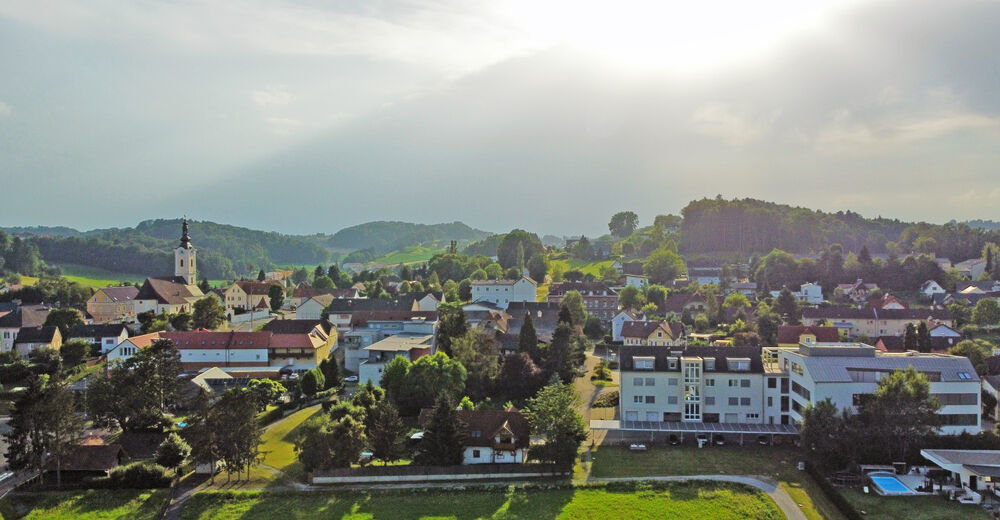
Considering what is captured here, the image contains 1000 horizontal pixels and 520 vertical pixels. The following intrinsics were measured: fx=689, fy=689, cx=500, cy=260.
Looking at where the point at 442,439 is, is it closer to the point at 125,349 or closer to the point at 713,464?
the point at 713,464

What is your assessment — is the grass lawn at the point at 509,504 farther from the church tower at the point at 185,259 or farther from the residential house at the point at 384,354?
the church tower at the point at 185,259

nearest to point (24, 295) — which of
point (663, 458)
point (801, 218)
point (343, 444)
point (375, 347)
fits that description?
point (375, 347)

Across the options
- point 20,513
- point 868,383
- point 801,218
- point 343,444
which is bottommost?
point 20,513

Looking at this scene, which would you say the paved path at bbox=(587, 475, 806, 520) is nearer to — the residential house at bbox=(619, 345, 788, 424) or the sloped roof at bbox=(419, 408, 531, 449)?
the sloped roof at bbox=(419, 408, 531, 449)

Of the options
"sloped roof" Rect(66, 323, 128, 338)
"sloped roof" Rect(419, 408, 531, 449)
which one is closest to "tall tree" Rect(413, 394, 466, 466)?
"sloped roof" Rect(419, 408, 531, 449)

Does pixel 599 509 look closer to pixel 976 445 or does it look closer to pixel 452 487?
pixel 452 487

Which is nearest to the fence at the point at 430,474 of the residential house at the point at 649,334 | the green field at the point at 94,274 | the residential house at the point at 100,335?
the residential house at the point at 649,334
